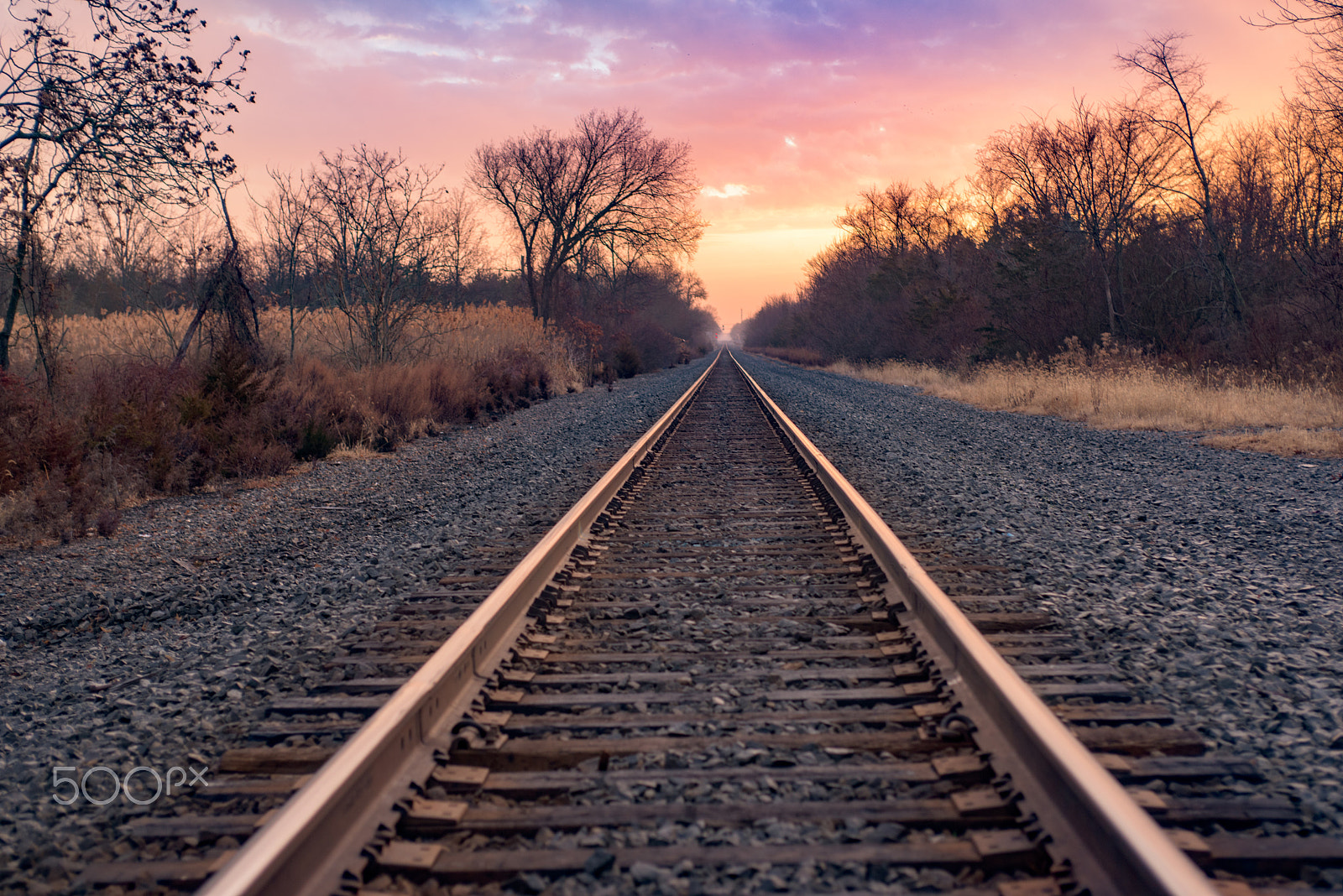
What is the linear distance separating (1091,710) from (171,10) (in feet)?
34.4

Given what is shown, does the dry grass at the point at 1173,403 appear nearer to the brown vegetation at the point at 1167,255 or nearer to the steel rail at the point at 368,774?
the brown vegetation at the point at 1167,255

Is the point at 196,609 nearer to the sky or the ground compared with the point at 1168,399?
nearer to the ground

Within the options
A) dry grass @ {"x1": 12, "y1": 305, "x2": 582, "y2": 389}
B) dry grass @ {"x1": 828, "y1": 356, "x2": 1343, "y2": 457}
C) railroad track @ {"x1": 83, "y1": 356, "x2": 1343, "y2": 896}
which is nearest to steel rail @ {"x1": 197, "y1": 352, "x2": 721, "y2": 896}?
railroad track @ {"x1": 83, "y1": 356, "x2": 1343, "y2": 896}

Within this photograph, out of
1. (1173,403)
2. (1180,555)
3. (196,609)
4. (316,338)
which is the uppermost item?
(316,338)

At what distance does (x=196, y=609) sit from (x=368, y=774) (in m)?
2.96

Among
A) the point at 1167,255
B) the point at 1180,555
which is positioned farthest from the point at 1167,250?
the point at 1180,555

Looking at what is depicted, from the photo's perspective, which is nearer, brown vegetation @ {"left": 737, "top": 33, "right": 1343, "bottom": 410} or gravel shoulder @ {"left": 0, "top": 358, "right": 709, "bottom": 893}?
gravel shoulder @ {"left": 0, "top": 358, "right": 709, "bottom": 893}

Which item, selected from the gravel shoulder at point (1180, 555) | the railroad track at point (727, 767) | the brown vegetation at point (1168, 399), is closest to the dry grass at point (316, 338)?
the railroad track at point (727, 767)

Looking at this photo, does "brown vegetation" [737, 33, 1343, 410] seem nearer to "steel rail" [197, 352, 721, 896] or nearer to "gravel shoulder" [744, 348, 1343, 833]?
"gravel shoulder" [744, 348, 1343, 833]

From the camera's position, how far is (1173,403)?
40.6ft

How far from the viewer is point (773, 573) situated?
4.43 metres

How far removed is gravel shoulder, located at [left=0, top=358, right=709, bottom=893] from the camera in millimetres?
2594

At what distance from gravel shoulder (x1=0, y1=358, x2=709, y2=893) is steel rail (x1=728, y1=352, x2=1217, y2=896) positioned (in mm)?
2512

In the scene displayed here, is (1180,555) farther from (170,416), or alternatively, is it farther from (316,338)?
(316,338)
